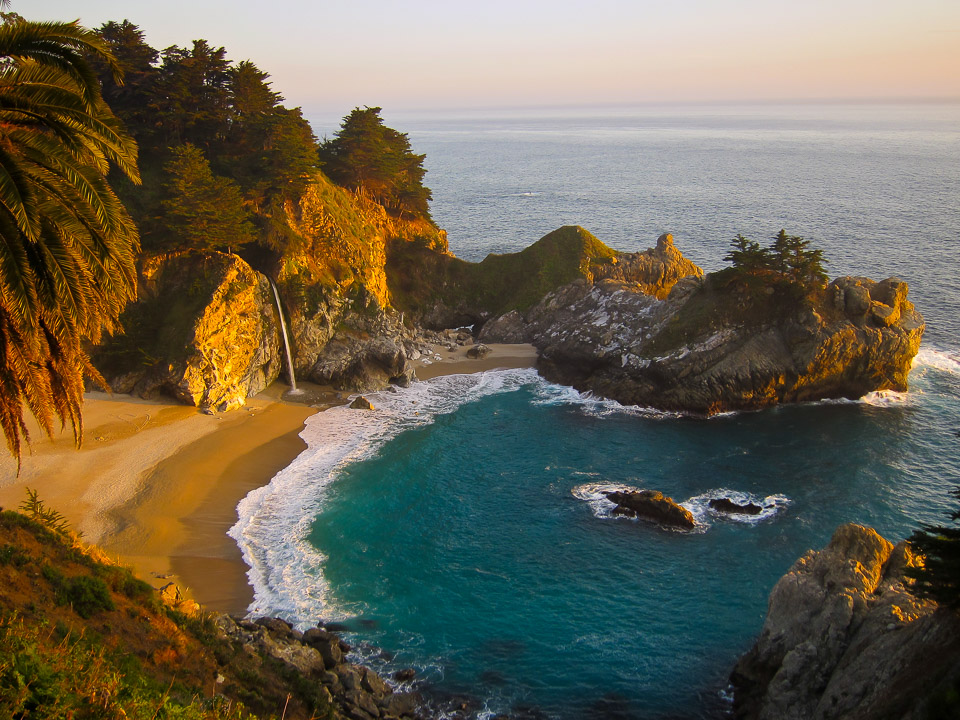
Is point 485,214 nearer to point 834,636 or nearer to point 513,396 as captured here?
point 513,396

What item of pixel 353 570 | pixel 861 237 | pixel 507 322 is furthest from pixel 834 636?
pixel 861 237

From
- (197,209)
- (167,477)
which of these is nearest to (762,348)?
(167,477)

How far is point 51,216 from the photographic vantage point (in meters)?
13.8

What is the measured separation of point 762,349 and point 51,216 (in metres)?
47.8

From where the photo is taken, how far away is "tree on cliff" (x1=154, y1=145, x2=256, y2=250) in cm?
4853

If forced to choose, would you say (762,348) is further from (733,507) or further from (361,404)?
(361,404)

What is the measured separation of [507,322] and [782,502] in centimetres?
3377

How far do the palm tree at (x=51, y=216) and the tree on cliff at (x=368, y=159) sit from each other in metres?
50.7

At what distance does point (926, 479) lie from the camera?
40750 mm

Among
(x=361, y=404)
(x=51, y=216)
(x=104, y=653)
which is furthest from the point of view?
(x=361, y=404)

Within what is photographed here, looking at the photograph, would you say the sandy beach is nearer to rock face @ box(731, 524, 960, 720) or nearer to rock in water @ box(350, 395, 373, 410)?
rock in water @ box(350, 395, 373, 410)

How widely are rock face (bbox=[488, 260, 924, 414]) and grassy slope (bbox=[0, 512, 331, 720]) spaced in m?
36.2

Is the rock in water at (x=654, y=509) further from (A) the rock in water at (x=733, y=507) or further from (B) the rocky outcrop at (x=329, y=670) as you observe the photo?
(B) the rocky outcrop at (x=329, y=670)

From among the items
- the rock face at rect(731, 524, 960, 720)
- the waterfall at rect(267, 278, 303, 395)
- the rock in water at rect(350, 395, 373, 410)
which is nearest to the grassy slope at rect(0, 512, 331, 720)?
the rock face at rect(731, 524, 960, 720)
